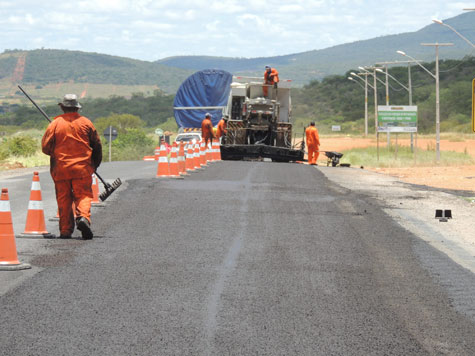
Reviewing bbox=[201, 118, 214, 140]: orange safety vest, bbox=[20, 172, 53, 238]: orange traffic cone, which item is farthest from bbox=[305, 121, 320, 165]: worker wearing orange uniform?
bbox=[20, 172, 53, 238]: orange traffic cone

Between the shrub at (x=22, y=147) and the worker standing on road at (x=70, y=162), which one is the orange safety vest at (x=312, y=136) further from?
the worker standing on road at (x=70, y=162)

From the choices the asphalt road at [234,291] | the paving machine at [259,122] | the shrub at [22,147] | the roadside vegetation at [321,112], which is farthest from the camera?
the roadside vegetation at [321,112]

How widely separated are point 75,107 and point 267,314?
531 centimetres

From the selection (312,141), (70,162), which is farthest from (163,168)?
(312,141)

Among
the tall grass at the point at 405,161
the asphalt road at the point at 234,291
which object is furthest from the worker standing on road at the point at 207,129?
the asphalt road at the point at 234,291

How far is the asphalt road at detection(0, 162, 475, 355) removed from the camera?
6.70 meters

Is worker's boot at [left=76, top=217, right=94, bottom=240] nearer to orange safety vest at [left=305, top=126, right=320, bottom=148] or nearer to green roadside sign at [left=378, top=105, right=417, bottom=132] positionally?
orange safety vest at [left=305, top=126, right=320, bottom=148]

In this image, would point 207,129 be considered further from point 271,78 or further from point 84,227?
point 84,227

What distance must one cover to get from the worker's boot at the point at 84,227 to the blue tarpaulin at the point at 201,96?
92.7 ft

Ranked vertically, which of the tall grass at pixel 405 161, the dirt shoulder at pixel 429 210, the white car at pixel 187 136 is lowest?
the tall grass at pixel 405 161

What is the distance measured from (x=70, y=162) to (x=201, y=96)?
2890 centimetres

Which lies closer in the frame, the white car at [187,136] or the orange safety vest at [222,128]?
the orange safety vest at [222,128]

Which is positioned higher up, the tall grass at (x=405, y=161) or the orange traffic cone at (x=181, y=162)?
the orange traffic cone at (x=181, y=162)

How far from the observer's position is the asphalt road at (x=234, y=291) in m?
6.70
